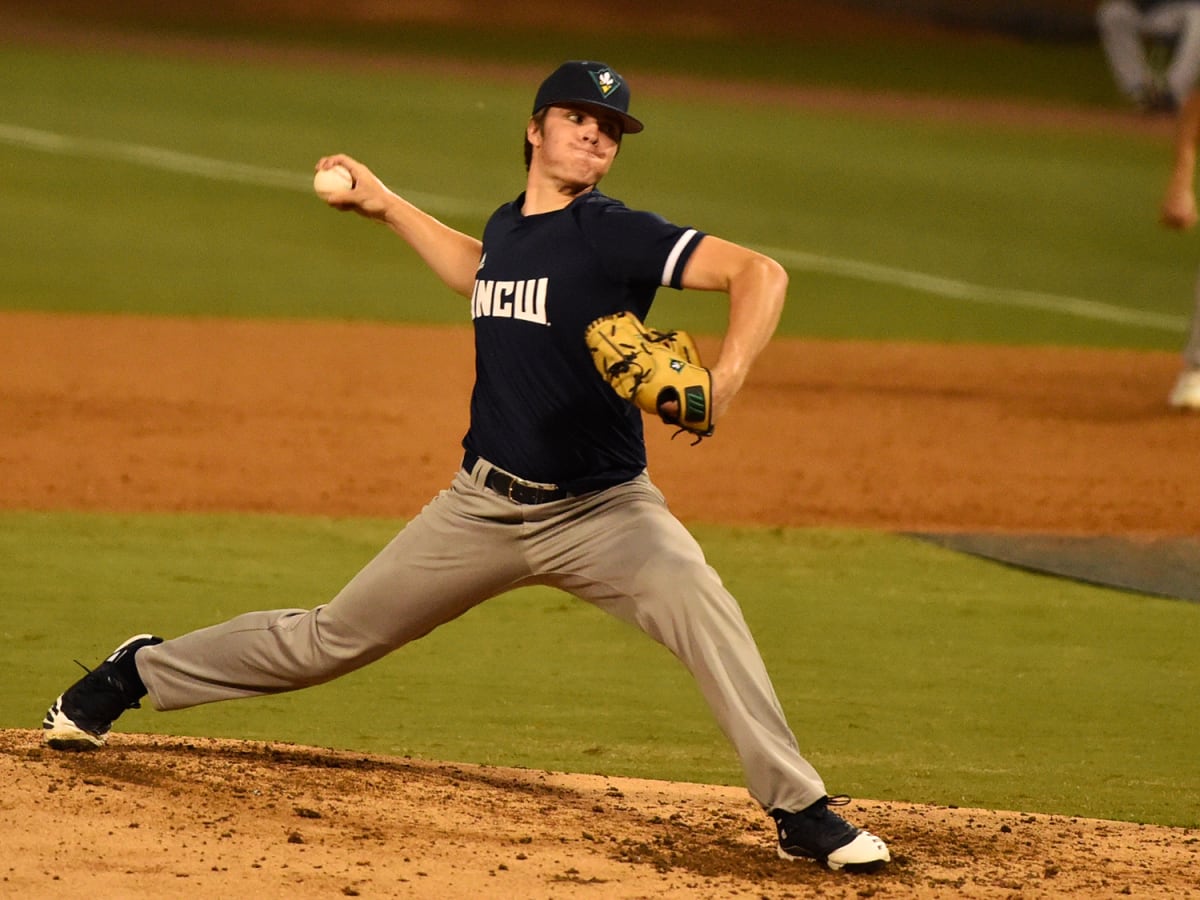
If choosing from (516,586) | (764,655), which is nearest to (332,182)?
(516,586)

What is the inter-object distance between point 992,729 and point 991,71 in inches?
1000

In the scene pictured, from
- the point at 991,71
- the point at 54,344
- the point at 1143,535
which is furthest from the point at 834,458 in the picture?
the point at 991,71

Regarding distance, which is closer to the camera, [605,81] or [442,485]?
[605,81]

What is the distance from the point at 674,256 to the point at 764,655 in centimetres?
270

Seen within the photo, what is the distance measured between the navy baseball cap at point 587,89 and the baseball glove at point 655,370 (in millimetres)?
627

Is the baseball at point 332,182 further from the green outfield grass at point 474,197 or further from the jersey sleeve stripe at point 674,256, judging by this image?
the green outfield grass at point 474,197

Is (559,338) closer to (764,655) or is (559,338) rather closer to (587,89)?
(587,89)

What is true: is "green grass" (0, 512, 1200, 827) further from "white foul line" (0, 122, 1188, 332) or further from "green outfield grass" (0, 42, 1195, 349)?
"white foul line" (0, 122, 1188, 332)

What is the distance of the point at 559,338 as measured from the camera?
15.7 ft

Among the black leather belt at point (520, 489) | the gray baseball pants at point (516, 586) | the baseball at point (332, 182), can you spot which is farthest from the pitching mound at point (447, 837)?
the baseball at point (332, 182)

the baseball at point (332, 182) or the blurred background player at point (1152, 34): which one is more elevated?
the blurred background player at point (1152, 34)

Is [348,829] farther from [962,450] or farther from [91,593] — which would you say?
[962,450]

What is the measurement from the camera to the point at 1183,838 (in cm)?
521

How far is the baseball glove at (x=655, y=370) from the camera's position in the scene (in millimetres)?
4324
